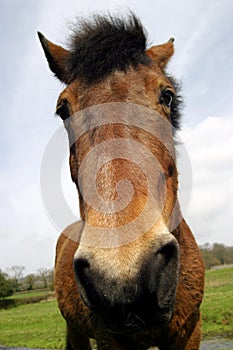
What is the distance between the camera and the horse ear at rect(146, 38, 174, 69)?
4071 mm

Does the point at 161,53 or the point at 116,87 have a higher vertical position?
the point at 161,53

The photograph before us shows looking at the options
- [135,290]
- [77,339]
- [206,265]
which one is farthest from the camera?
[206,265]

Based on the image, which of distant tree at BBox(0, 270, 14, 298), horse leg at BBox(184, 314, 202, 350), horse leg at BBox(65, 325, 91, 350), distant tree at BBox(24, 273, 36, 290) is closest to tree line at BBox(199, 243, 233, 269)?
distant tree at BBox(0, 270, 14, 298)

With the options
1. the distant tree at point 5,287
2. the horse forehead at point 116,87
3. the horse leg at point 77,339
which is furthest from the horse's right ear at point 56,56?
the distant tree at point 5,287

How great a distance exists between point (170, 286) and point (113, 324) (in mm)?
457

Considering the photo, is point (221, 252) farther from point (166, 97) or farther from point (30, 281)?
point (166, 97)

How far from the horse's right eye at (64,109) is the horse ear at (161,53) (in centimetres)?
127

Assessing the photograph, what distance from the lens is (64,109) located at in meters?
3.58

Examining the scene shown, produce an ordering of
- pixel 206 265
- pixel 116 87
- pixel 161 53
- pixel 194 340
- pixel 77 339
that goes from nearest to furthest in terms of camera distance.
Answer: pixel 116 87
pixel 194 340
pixel 161 53
pixel 77 339
pixel 206 265

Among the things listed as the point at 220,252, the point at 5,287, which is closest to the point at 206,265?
the point at 220,252

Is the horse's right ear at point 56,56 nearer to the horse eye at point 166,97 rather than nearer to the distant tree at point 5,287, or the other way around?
the horse eye at point 166,97

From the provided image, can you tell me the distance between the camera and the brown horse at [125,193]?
2.01 meters

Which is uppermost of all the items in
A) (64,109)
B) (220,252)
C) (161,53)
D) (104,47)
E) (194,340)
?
(161,53)

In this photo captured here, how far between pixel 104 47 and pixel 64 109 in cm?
79
